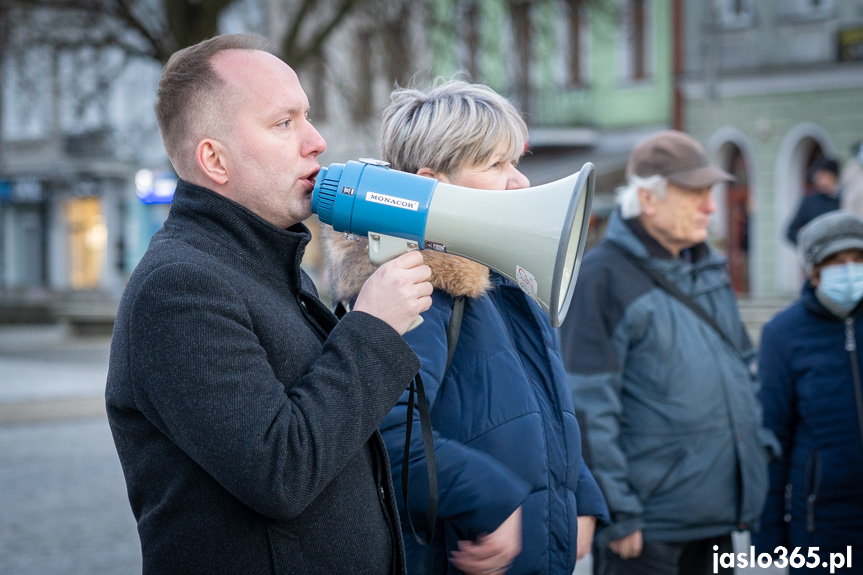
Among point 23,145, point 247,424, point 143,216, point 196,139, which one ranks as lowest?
point 247,424

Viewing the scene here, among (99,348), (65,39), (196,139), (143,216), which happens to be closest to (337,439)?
(196,139)

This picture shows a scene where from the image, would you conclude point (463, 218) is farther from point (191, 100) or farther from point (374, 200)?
point (191, 100)

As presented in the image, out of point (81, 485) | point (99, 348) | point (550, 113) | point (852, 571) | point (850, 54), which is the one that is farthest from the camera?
point (550, 113)

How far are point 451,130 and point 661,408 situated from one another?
1.33 m

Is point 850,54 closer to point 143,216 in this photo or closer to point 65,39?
point 65,39

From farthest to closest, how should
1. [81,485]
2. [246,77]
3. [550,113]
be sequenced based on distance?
[550,113] < [81,485] < [246,77]

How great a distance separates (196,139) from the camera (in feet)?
6.07

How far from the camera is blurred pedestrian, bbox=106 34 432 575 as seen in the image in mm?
1648

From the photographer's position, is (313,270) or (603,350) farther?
(313,270)

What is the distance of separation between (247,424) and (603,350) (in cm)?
173

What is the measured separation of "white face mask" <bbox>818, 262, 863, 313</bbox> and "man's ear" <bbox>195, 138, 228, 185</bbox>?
2.43 metres

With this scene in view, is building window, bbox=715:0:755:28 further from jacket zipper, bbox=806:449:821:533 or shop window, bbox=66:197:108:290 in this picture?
shop window, bbox=66:197:108:290

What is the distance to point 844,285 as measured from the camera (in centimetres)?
352

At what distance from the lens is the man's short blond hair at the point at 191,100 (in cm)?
183
